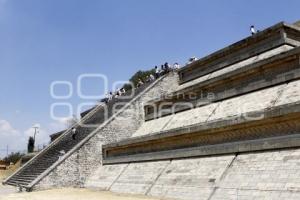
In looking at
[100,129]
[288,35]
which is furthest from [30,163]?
[288,35]

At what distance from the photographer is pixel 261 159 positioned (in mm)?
9469

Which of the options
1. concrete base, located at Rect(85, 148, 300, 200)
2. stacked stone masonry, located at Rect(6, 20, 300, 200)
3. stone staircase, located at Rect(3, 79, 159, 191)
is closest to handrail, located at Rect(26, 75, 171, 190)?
stacked stone masonry, located at Rect(6, 20, 300, 200)

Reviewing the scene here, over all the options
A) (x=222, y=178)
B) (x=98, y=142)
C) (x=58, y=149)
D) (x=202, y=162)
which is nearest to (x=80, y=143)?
(x=98, y=142)

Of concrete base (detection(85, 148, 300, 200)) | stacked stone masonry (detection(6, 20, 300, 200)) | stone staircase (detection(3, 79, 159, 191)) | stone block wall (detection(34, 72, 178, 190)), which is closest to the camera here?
concrete base (detection(85, 148, 300, 200))

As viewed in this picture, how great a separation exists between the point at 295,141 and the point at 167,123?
8082 mm

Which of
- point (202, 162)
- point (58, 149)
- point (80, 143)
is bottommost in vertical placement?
point (202, 162)

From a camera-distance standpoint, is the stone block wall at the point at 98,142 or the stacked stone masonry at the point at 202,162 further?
the stone block wall at the point at 98,142

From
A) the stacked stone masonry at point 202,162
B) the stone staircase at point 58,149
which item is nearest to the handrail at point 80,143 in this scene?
the stacked stone masonry at point 202,162

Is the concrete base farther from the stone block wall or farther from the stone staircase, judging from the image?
the stone staircase

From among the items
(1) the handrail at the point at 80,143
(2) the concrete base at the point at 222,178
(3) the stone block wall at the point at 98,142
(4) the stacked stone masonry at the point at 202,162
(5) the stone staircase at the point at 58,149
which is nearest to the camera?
(2) the concrete base at the point at 222,178

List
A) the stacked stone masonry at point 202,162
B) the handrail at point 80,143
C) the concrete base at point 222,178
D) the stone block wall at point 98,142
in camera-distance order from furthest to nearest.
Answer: the stone block wall at point 98,142 < the handrail at point 80,143 < the stacked stone masonry at point 202,162 < the concrete base at point 222,178

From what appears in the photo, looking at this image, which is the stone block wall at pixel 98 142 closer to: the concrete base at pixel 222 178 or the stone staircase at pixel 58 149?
the stone staircase at pixel 58 149

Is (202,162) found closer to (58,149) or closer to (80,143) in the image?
(80,143)

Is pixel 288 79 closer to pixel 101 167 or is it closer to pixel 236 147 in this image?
pixel 236 147
